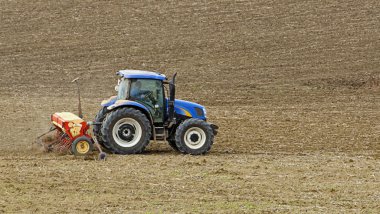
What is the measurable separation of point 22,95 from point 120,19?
31.0 ft

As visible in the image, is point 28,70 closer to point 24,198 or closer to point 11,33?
point 11,33

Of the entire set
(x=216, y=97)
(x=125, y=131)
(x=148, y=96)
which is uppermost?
(x=148, y=96)

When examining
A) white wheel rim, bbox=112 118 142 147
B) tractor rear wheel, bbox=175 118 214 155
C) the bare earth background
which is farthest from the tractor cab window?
the bare earth background

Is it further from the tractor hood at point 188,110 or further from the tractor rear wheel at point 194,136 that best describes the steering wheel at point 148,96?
the tractor rear wheel at point 194,136

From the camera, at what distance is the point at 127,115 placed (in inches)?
652

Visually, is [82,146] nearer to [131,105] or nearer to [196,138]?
[131,105]

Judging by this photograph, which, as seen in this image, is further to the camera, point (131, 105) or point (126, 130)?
point (131, 105)

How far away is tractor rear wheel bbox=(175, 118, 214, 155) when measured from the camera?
55.3 feet

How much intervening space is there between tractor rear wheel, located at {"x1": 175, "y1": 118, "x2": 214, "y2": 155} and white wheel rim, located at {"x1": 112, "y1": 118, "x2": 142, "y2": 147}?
30.4 inches

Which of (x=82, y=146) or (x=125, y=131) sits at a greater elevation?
(x=125, y=131)

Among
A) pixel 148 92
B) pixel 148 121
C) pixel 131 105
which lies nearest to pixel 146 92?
Answer: pixel 148 92

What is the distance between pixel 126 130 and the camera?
16.6 metres

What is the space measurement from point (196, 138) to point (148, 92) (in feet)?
4.31

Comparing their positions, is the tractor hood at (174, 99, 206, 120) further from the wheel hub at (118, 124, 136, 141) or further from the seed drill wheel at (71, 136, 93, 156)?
the seed drill wheel at (71, 136, 93, 156)
